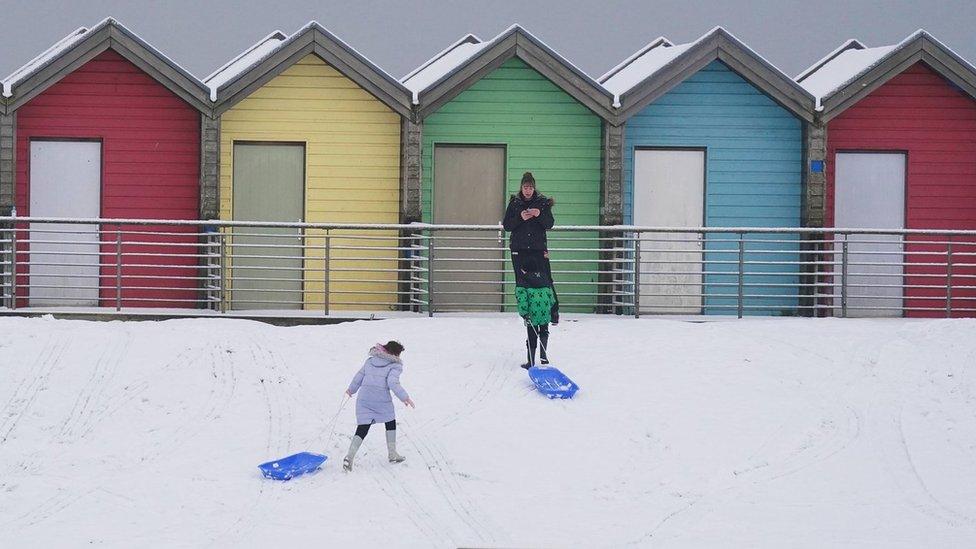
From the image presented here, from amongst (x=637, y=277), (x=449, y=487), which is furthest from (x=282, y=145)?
(x=449, y=487)

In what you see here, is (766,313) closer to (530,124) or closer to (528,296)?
(530,124)

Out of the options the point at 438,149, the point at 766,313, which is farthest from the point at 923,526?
the point at 438,149

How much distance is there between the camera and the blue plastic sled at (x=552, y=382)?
48.3ft

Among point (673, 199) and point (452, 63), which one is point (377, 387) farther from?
point (452, 63)

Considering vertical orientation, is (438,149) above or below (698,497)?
above

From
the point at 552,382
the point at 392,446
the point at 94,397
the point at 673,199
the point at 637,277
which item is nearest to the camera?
the point at 392,446

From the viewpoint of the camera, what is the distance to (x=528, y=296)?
15500mm

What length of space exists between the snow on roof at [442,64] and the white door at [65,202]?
4610 mm

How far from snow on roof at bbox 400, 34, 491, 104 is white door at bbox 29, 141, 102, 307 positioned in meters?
4.61

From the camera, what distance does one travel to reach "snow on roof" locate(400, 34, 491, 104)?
20.8 metres

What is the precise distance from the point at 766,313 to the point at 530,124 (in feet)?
14.0

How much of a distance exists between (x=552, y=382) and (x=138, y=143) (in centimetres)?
850

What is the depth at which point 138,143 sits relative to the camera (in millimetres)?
20688

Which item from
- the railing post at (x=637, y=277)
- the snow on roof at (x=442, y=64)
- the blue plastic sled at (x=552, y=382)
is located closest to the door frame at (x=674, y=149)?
the railing post at (x=637, y=277)
